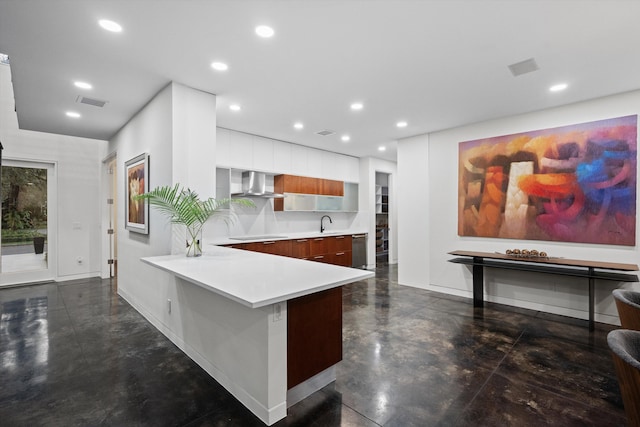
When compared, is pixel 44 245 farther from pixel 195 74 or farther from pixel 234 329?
pixel 234 329

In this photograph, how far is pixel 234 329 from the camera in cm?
228

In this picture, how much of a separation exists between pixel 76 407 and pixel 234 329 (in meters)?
1.24

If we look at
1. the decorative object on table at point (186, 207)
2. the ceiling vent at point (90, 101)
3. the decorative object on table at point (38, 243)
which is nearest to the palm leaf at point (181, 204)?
the decorative object on table at point (186, 207)

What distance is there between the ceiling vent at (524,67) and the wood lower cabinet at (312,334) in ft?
9.07

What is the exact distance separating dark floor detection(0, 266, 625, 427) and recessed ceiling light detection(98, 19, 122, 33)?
9.31ft

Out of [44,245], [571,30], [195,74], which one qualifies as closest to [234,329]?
[195,74]

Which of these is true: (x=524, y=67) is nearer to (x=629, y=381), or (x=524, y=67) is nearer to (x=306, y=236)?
(x=629, y=381)

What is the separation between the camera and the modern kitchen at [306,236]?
215 cm

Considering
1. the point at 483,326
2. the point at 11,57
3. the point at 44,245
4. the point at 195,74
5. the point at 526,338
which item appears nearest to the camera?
the point at 11,57

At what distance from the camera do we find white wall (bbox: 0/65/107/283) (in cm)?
579

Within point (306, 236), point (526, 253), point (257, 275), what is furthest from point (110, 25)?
point (526, 253)

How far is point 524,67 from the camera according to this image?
9.77 ft

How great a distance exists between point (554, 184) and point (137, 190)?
5.62 m

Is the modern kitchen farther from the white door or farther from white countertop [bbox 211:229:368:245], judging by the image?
white countertop [bbox 211:229:368:245]
